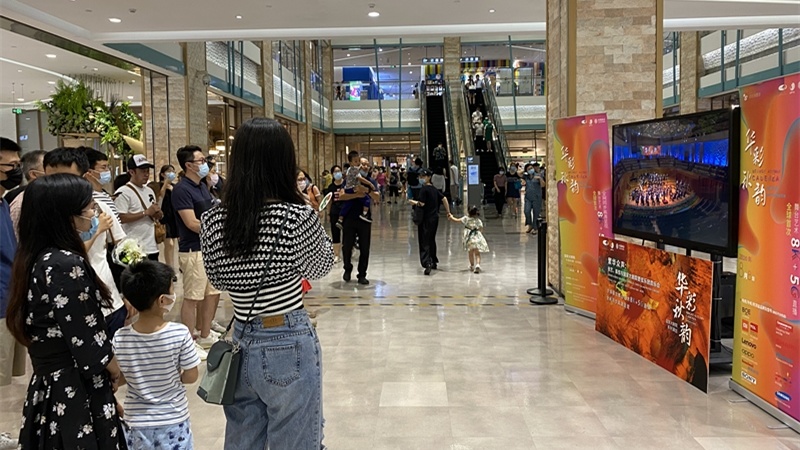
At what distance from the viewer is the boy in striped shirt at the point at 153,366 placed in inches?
84.5

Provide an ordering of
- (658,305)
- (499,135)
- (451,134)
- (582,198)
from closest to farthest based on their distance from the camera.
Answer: (658,305)
(582,198)
(499,135)
(451,134)

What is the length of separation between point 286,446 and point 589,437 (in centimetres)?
197

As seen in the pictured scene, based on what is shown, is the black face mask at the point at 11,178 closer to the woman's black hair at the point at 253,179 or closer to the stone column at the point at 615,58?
the woman's black hair at the point at 253,179

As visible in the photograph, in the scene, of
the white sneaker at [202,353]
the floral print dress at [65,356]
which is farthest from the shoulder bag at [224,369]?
the white sneaker at [202,353]

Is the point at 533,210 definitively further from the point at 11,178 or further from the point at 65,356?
the point at 65,356

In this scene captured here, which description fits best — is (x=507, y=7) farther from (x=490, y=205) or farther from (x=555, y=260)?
(x=490, y=205)

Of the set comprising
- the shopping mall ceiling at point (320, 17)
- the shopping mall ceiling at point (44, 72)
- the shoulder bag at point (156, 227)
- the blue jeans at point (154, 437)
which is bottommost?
the blue jeans at point (154, 437)

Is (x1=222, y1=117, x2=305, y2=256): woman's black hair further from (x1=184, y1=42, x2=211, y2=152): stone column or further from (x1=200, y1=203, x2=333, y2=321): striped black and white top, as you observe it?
(x1=184, y1=42, x2=211, y2=152): stone column

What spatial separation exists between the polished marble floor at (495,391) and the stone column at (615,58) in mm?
2179

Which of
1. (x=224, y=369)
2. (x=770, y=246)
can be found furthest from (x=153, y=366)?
(x=770, y=246)

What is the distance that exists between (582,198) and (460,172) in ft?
45.8

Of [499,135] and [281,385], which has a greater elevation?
[499,135]

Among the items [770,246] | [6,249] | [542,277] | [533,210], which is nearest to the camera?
[6,249]

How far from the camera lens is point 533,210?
1280 centimetres
